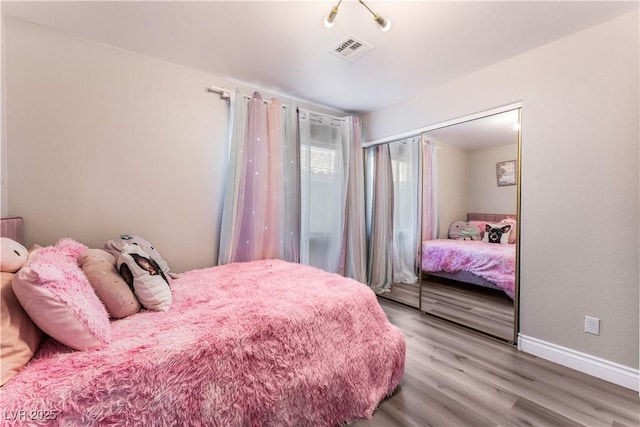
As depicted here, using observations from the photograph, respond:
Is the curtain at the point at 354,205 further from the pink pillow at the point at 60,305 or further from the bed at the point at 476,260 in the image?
the pink pillow at the point at 60,305

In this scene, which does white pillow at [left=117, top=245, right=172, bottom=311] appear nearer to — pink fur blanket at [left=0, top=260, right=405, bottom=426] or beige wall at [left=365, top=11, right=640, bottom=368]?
pink fur blanket at [left=0, top=260, right=405, bottom=426]

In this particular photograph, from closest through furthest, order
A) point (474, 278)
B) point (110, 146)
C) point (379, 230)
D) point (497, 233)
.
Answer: point (110, 146)
point (497, 233)
point (474, 278)
point (379, 230)

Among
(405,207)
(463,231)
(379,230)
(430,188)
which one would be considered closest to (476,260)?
(463,231)

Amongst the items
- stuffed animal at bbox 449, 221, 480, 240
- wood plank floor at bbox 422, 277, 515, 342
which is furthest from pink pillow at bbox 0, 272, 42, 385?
stuffed animal at bbox 449, 221, 480, 240

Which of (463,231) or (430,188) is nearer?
(463,231)

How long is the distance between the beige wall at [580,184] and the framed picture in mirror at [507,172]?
0.10 metres

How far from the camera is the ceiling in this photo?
1.68m

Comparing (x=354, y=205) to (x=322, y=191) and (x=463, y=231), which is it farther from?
(x=463, y=231)

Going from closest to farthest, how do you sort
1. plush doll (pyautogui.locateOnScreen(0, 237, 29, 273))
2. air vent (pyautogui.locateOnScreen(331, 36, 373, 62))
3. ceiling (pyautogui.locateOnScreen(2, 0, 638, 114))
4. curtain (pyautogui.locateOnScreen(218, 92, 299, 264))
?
plush doll (pyautogui.locateOnScreen(0, 237, 29, 273))
ceiling (pyautogui.locateOnScreen(2, 0, 638, 114))
air vent (pyautogui.locateOnScreen(331, 36, 373, 62))
curtain (pyautogui.locateOnScreen(218, 92, 299, 264))

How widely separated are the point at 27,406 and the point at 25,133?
1.88m

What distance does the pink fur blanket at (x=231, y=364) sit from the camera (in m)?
0.89

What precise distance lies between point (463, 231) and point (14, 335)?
3.14 meters

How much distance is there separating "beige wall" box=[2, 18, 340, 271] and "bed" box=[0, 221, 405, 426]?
0.74m

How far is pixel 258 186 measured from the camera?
2.67 meters
